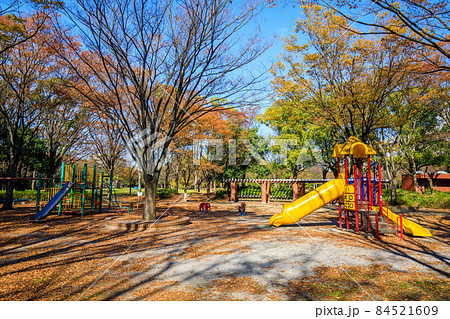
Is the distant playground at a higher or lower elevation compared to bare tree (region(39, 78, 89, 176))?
lower

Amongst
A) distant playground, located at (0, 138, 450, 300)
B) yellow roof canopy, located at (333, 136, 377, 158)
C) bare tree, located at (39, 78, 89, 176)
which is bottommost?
distant playground, located at (0, 138, 450, 300)

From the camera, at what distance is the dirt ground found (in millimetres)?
3963

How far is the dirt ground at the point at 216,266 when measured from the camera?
Answer: 3.96 metres

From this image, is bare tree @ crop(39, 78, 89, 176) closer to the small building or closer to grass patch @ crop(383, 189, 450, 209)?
grass patch @ crop(383, 189, 450, 209)

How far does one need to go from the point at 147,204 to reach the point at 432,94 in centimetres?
1760

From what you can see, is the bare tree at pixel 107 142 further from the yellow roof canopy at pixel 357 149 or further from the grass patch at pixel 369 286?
the grass patch at pixel 369 286

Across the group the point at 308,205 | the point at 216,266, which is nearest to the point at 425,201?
the point at 308,205

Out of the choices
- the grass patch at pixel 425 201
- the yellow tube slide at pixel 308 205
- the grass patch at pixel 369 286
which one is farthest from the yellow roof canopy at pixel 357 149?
the grass patch at pixel 425 201

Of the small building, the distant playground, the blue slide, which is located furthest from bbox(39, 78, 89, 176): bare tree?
the small building

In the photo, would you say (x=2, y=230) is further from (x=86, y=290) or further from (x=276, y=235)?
(x=276, y=235)

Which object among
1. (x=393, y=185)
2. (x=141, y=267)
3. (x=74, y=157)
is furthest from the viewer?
(x=74, y=157)

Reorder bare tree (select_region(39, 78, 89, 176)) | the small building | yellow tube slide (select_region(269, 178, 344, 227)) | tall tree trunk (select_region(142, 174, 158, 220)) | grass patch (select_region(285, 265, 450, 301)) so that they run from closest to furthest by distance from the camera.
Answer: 1. grass patch (select_region(285, 265, 450, 301))
2. tall tree trunk (select_region(142, 174, 158, 220))
3. yellow tube slide (select_region(269, 178, 344, 227))
4. bare tree (select_region(39, 78, 89, 176))
5. the small building

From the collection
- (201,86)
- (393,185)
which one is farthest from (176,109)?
(393,185)
